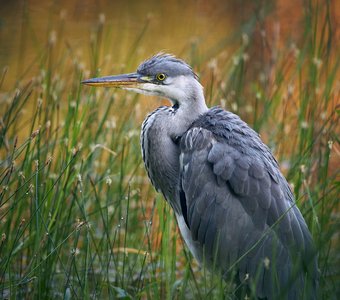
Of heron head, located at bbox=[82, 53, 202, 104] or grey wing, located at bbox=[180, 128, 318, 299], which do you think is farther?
heron head, located at bbox=[82, 53, 202, 104]

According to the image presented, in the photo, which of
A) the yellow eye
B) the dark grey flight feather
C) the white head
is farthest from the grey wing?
the yellow eye

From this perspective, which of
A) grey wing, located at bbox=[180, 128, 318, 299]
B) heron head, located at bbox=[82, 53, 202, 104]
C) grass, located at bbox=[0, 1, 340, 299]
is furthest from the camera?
heron head, located at bbox=[82, 53, 202, 104]

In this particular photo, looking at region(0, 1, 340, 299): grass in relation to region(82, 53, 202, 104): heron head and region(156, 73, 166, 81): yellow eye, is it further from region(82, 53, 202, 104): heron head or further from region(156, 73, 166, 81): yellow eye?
region(156, 73, 166, 81): yellow eye

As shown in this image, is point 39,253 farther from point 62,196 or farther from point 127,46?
point 127,46

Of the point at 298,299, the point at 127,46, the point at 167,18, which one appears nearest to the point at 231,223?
the point at 298,299

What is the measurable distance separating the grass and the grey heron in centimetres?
12

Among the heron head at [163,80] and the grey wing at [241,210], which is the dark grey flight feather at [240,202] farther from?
the heron head at [163,80]

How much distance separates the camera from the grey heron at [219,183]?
156 inches

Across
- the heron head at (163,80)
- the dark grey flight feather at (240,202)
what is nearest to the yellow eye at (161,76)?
the heron head at (163,80)

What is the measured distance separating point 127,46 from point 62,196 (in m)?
5.91

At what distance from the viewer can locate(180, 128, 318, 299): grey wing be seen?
3955 millimetres

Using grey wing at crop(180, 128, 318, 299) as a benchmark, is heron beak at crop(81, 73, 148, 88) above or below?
above

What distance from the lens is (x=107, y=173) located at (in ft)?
16.1

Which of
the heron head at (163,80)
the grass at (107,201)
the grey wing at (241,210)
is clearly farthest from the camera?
the heron head at (163,80)
